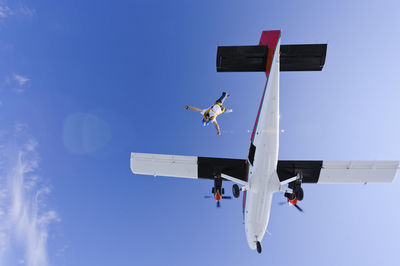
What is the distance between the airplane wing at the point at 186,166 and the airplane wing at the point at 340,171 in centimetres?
234

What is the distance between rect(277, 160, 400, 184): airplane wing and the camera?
10211mm

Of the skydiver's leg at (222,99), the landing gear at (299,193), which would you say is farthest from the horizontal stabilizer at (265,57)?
the landing gear at (299,193)

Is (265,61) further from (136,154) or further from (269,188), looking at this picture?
(136,154)

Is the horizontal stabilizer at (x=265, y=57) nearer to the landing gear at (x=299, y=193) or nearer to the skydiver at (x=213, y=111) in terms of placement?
the skydiver at (x=213, y=111)

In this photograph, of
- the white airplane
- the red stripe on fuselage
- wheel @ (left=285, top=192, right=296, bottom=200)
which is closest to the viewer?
the white airplane

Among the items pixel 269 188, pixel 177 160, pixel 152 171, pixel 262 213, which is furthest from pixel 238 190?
pixel 152 171

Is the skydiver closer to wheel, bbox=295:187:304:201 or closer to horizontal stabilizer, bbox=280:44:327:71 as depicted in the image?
horizontal stabilizer, bbox=280:44:327:71

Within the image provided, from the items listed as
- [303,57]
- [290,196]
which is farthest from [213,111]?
[290,196]

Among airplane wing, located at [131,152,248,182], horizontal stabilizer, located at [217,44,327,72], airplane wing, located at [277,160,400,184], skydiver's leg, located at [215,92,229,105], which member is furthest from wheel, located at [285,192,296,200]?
horizontal stabilizer, located at [217,44,327,72]

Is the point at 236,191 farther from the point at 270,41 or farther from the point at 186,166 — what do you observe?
the point at 270,41

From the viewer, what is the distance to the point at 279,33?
7.66 metres

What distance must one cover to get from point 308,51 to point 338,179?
6885 mm

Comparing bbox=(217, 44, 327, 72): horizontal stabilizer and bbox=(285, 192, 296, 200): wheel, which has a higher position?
bbox=(217, 44, 327, 72): horizontal stabilizer

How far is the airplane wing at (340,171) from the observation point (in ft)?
33.5
